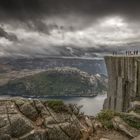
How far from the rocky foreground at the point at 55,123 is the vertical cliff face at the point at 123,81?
15.8 m

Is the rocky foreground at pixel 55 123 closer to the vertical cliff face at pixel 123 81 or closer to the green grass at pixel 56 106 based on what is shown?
the green grass at pixel 56 106

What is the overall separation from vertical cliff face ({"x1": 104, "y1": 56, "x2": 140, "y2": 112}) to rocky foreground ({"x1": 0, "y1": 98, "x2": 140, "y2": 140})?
15791 mm

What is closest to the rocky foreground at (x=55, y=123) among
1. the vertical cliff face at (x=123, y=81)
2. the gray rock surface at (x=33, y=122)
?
the gray rock surface at (x=33, y=122)

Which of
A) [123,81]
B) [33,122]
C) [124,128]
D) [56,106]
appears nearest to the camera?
[33,122]

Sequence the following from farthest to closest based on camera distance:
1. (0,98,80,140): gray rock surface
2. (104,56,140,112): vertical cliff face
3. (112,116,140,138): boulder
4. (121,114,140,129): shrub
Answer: (104,56,140,112): vertical cliff face → (121,114,140,129): shrub → (112,116,140,138): boulder → (0,98,80,140): gray rock surface

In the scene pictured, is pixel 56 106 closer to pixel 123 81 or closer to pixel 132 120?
pixel 132 120

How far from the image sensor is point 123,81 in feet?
165

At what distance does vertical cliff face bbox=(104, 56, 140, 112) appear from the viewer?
45.0 metres

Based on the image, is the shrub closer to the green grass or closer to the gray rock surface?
the gray rock surface

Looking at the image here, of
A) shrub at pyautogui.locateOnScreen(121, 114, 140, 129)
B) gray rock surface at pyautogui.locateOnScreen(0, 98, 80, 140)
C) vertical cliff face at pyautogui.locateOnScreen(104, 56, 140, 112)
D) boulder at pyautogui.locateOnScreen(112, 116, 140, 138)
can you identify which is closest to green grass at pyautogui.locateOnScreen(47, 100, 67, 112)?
gray rock surface at pyautogui.locateOnScreen(0, 98, 80, 140)

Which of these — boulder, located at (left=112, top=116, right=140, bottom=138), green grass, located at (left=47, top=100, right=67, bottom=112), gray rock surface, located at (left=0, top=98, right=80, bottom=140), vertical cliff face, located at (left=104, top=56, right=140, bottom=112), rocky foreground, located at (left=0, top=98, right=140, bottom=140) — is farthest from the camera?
vertical cliff face, located at (left=104, top=56, right=140, bottom=112)

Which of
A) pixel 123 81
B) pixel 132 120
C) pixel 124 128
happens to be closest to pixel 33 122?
pixel 124 128

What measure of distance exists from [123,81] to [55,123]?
2832 cm

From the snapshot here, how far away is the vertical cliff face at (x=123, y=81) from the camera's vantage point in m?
45.0
